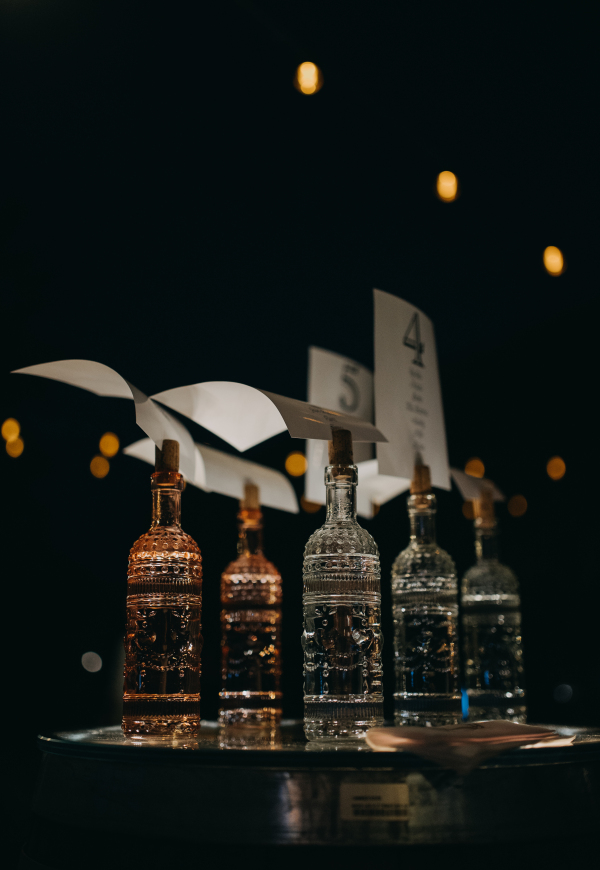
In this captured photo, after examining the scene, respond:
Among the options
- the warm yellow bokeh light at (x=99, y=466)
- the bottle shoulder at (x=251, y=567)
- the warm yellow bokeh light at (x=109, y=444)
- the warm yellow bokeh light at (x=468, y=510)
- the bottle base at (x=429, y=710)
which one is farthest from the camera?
the warm yellow bokeh light at (x=99, y=466)

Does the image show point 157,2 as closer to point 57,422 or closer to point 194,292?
point 194,292

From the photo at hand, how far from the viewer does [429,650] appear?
1.35 m

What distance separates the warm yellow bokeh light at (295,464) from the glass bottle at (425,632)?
203 centimetres

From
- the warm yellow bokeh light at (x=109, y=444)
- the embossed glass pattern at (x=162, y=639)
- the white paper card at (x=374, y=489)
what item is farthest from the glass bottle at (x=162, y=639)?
the warm yellow bokeh light at (x=109, y=444)

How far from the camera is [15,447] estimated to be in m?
3.13

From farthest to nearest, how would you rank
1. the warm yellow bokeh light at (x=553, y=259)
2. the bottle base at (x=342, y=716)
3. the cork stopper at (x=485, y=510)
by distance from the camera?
the warm yellow bokeh light at (x=553, y=259) < the cork stopper at (x=485, y=510) < the bottle base at (x=342, y=716)

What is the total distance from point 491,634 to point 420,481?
1.45ft

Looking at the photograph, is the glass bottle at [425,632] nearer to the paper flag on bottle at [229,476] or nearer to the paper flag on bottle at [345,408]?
the paper flag on bottle at [345,408]

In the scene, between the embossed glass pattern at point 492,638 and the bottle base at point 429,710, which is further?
the embossed glass pattern at point 492,638

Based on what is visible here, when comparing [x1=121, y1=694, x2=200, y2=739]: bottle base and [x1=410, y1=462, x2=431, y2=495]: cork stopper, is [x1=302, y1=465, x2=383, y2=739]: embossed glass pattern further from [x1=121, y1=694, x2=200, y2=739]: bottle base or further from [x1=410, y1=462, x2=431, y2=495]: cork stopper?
[x1=410, y1=462, x2=431, y2=495]: cork stopper

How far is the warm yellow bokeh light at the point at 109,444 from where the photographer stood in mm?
3363

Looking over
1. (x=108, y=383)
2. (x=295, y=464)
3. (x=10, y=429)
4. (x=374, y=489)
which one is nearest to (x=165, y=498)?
(x=108, y=383)

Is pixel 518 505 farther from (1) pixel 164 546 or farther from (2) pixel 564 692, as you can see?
(1) pixel 164 546

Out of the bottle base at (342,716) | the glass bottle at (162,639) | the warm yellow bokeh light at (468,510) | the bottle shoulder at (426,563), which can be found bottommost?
the bottle base at (342,716)
